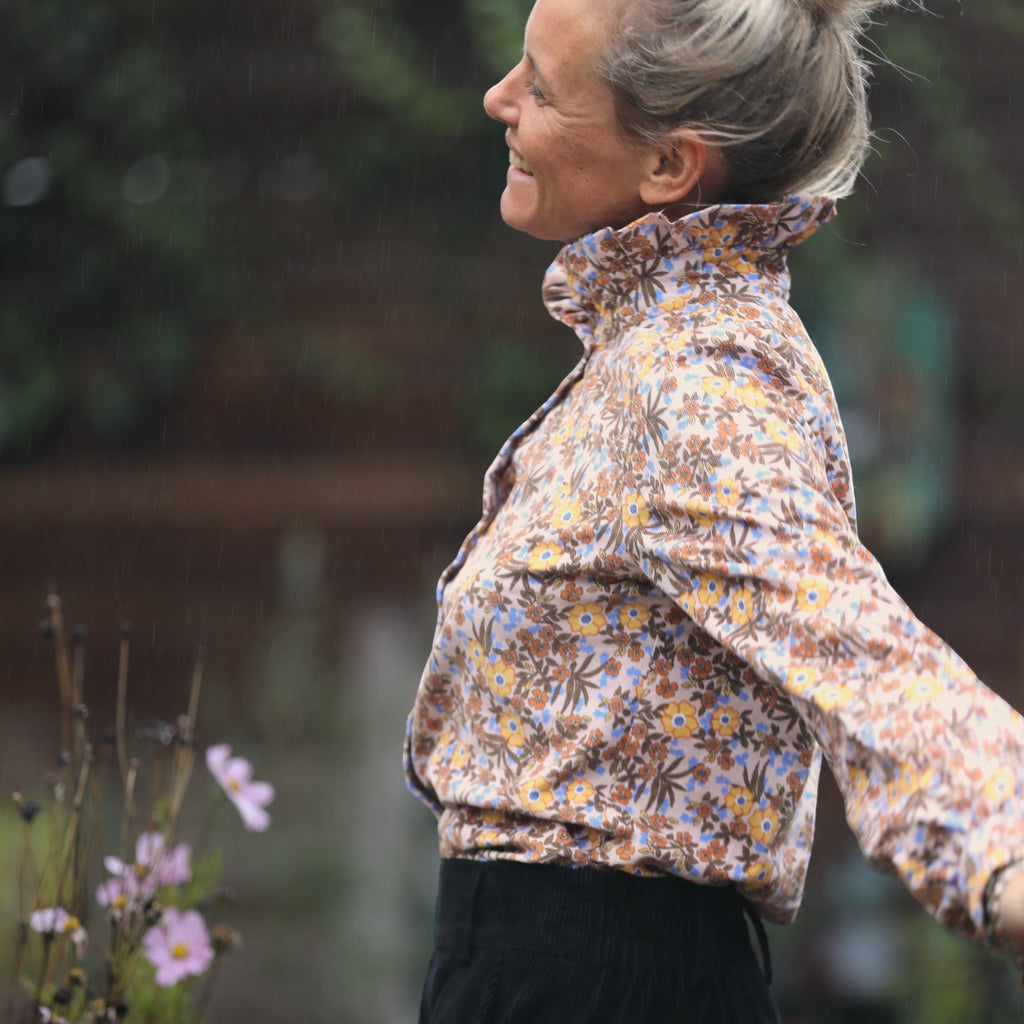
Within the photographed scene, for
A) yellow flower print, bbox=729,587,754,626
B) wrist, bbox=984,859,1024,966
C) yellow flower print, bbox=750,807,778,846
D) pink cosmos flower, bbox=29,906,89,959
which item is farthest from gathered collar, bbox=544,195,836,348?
pink cosmos flower, bbox=29,906,89,959

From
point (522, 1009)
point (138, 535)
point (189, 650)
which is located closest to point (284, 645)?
point (189, 650)

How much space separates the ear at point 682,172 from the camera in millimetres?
1243

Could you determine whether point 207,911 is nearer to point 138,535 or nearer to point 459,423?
point 138,535

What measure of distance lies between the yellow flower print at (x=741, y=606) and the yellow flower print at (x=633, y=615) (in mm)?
163

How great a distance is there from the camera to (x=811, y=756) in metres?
1.21

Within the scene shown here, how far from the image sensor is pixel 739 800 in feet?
3.82

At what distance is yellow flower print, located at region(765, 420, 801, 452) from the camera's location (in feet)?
3.36

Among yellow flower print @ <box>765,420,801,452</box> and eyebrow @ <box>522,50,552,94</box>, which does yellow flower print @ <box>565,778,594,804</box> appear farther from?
eyebrow @ <box>522,50,552,94</box>

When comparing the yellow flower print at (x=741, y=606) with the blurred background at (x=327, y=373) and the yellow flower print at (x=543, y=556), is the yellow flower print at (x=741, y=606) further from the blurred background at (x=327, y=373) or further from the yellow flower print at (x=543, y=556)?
the blurred background at (x=327, y=373)

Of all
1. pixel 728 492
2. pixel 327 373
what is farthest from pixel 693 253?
pixel 327 373

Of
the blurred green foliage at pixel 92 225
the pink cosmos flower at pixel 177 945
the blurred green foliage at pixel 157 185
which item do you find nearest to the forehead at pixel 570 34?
the pink cosmos flower at pixel 177 945

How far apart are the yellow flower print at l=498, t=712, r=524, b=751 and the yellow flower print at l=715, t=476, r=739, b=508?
12.2 inches

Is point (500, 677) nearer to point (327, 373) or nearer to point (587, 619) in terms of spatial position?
point (587, 619)

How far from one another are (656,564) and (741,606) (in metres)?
0.10
